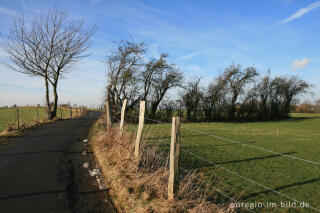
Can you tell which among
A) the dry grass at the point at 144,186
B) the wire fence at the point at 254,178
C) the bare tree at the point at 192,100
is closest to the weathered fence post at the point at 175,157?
the dry grass at the point at 144,186

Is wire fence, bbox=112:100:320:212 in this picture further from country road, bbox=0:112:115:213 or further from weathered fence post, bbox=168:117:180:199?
country road, bbox=0:112:115:213

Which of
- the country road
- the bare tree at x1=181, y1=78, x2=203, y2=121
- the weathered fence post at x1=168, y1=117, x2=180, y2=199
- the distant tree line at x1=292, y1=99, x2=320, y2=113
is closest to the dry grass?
the weathered fence post at x1=168, y1=117, x2=180, y2=199

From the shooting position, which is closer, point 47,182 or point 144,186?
point 144,186

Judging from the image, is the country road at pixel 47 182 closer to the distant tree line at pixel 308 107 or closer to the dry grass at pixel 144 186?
the dry grass at pixel 144 186

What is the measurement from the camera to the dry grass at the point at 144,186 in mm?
3507

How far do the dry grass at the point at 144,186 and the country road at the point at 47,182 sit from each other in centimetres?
39

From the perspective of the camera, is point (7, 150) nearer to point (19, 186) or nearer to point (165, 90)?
point (19, 186)

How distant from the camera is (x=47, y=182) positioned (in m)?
4.77

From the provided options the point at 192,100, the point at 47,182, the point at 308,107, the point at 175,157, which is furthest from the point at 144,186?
the point at 308,107

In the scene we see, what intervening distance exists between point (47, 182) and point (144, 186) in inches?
92.2

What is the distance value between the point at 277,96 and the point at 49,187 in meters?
40.8

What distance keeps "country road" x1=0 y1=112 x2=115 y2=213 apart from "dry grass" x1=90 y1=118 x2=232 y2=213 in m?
0.39

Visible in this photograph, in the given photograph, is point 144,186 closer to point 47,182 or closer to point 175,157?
point 175,157

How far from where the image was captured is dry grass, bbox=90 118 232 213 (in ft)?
11.5
